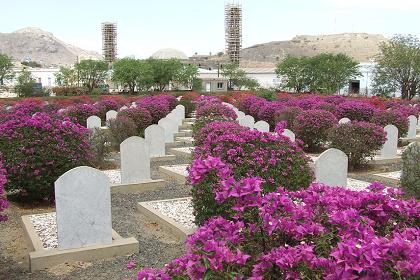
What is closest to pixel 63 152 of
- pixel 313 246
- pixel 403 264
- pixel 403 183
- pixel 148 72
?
pixel 403 183

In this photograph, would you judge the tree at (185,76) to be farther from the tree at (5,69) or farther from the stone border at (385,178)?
the stone border at (385,178)

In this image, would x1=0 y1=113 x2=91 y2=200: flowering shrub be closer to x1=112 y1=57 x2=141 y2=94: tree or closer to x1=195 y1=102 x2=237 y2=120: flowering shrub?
x1=195 y1=102 x2=237 y2=120: flowering shrub

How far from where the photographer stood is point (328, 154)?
8.80 metres

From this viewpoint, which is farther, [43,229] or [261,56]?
[261,56]

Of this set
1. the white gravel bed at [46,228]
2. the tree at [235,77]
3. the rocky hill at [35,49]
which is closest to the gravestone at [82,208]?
the white gravel bed at [46,228]

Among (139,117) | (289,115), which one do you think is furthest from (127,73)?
(289,115)

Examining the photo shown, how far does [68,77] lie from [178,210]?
181ft

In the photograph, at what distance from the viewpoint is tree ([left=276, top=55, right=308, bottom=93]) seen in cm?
5080

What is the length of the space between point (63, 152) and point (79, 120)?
37.0ft

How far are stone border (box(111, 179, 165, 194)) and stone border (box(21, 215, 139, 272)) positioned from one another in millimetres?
3078

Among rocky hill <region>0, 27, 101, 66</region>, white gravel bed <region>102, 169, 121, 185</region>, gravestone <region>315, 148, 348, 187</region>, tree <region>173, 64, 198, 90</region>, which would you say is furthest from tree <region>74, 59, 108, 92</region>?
rocky hill <region>0, 27, 101, 66</region>

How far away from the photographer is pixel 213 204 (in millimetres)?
6281

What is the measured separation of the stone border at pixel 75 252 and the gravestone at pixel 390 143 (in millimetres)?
9130

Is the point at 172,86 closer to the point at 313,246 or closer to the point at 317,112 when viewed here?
the point at 317,112
